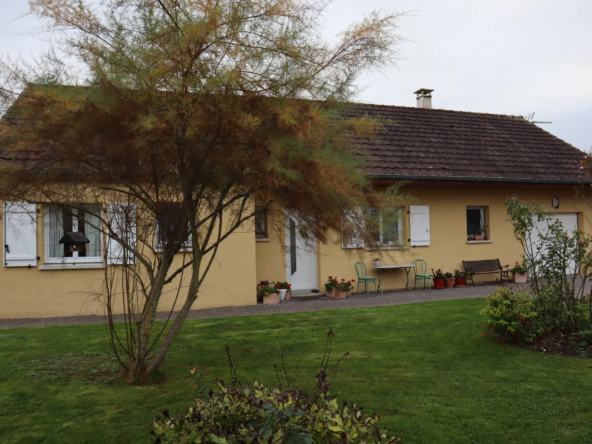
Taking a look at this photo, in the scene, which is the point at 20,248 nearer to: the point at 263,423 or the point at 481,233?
the point at 263,423

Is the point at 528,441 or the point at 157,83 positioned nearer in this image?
the point at 528,441

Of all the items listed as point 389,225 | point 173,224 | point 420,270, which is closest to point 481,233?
point 420,270

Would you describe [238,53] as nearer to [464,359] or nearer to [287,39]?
[287,39]

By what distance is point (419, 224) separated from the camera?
13.0m

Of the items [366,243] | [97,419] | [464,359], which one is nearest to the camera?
[97,419]

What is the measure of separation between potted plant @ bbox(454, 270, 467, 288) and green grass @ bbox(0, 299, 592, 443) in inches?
215

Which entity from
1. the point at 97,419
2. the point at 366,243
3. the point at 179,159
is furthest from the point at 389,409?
the point at 179,159

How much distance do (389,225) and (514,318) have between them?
96.8 inches

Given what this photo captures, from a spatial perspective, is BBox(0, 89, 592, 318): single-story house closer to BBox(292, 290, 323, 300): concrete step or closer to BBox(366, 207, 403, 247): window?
BBox(292, 290, 323, 300): concrete step

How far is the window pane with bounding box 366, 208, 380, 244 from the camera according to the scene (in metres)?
5.00

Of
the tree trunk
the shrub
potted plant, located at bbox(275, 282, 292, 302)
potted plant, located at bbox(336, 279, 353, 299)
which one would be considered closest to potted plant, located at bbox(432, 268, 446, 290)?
potted plant, located at bbox(336, 279, 353, 299)

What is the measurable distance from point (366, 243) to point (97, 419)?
2948mm

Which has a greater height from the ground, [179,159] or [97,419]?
[179,159]

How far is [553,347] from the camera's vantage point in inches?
239
